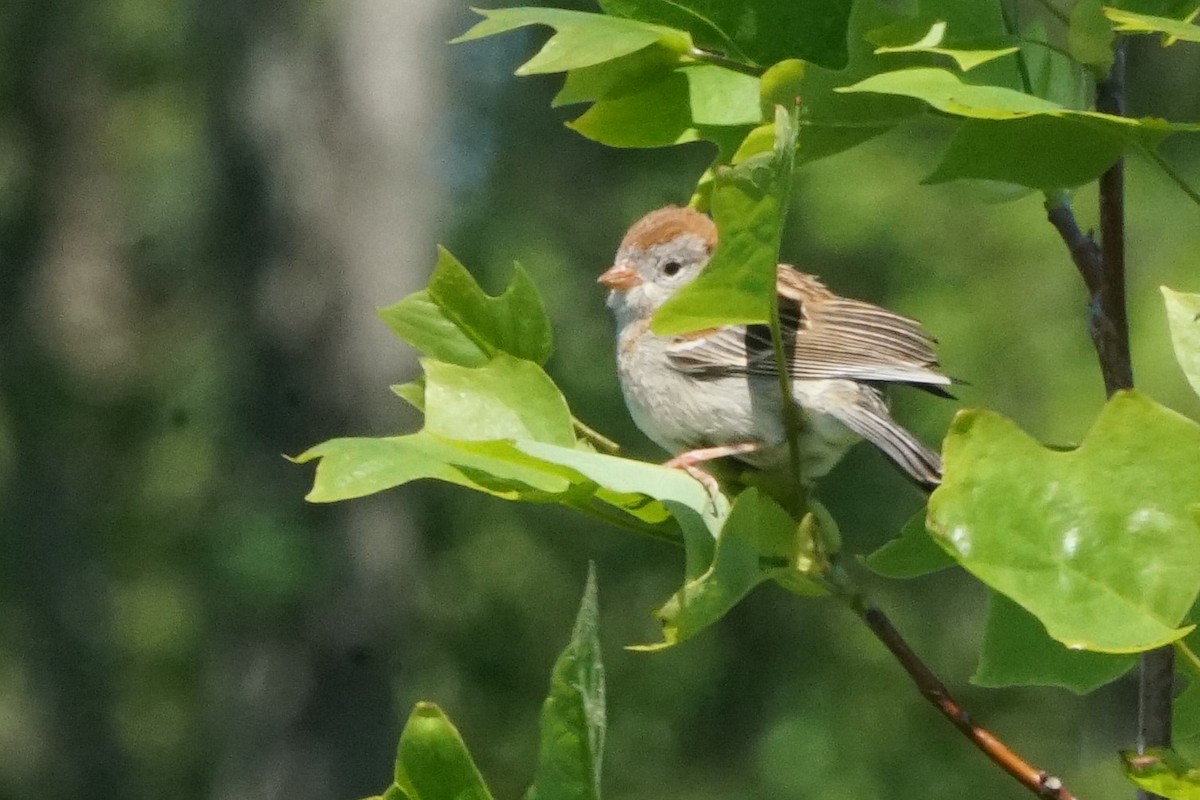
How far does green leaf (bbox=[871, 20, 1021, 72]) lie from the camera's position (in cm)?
143

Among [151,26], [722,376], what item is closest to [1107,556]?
[722,376]

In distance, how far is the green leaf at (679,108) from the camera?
5.70ft

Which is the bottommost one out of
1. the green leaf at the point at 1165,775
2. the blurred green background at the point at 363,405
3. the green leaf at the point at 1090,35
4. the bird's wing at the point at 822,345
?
the blurred green background at the point at 363,405

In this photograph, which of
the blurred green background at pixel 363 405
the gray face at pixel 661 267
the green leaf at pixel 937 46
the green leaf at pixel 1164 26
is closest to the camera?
the green leaf at pixel 1164 26

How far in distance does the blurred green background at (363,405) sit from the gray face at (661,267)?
4.81 m

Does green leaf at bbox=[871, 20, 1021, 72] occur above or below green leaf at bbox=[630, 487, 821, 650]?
above

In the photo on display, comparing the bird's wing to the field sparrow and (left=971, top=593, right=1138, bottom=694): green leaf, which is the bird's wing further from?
(left=971, top=593, right=1138, bottom=694): green leaf

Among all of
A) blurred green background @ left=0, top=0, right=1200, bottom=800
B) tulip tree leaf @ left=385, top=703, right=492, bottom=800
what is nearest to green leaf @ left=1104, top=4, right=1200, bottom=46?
tulip tree leaf @ left=385, top=703, right=492, bottom=800

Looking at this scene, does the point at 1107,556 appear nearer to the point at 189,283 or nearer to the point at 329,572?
the point at 329,572

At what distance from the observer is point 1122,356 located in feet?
5.35

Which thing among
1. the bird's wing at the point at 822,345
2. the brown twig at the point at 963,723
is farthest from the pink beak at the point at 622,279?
the brown twig at the point at 963,723

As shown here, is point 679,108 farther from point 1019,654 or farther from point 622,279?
point 622,279

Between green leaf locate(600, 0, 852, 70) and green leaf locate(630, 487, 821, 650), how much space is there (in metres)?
0.47

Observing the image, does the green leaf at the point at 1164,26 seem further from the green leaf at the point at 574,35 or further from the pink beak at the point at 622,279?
the pink beak at the point at 622,279
